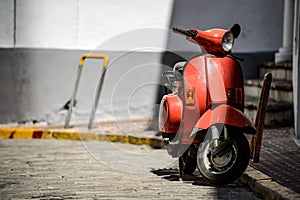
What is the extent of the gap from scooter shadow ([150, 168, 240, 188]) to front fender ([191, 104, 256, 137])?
0.52m

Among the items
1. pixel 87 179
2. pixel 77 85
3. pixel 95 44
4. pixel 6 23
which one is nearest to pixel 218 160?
pixel 87 179

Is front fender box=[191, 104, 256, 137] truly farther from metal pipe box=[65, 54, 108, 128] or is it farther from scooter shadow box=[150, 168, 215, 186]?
metal pipe box=[65, 54, 108, 128]

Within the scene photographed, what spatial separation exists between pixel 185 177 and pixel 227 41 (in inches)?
55.4

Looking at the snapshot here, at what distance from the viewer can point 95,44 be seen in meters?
11.4

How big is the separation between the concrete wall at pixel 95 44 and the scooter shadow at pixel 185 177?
3.26 metres

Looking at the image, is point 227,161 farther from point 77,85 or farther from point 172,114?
point 77,85

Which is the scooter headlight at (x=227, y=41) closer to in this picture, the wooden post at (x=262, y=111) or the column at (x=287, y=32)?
the wooden post at (x=262, y=111)

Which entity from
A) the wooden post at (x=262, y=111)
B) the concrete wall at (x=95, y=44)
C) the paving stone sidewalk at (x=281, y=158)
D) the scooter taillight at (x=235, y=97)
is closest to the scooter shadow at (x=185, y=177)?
the paving stone sidewalk at (x=281, y=158)

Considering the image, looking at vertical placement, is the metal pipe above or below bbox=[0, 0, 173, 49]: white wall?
below

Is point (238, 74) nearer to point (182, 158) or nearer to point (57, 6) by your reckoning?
point (182, 158)

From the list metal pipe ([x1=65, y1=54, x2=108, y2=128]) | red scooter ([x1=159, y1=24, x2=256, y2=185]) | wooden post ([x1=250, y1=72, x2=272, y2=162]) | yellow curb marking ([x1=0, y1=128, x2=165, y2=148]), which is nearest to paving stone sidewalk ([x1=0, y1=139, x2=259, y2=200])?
red scooter ([x1=159, y1=24, x2=256, y2=185])

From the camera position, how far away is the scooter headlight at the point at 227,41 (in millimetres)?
6590

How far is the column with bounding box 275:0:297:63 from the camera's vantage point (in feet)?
38.1

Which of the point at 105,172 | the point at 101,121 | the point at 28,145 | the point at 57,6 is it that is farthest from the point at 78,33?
the point at 105,172
